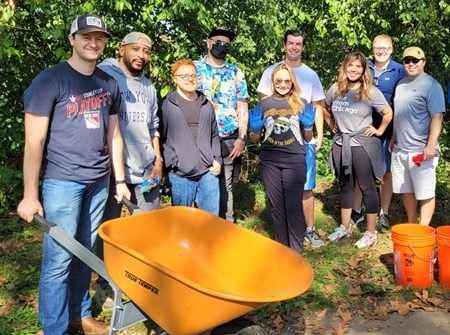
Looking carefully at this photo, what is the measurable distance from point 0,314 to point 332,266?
2.90 m

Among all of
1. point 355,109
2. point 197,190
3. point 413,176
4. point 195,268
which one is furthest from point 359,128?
point 195,268

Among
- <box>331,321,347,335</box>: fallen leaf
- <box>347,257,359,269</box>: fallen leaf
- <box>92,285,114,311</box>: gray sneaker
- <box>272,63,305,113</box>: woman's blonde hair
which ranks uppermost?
<box>272,63,305,113</box>: woman's blonde hair

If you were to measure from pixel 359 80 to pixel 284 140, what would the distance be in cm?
104

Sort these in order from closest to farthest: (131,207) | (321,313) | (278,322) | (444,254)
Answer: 1. (131,207)
2. (278,322)
3. (321,313)
4. (444,254)

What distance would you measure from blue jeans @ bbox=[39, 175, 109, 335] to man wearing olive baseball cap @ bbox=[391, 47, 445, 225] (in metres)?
2.93

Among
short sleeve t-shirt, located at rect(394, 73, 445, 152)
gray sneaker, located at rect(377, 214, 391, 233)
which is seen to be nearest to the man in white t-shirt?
short sleeve t-shirt, located at rect(394, 73, 445, 152)

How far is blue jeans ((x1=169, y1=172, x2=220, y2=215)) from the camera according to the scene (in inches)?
166

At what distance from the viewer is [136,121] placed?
368 cm

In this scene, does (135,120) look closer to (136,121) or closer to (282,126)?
(136,121)

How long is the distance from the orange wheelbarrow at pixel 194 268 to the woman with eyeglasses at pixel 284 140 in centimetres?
151

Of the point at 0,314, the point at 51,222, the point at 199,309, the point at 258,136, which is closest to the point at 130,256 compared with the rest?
the point at 199,309

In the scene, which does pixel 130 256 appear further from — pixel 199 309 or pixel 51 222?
pixel 51 222

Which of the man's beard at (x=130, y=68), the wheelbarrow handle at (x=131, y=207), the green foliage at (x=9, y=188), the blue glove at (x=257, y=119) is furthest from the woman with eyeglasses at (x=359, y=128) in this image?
the green foliage at (x=9, y=188)

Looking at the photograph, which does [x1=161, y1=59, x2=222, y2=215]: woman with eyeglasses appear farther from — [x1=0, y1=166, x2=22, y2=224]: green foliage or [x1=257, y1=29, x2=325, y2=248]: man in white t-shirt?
[x1=0, y1=166, x2=22, y2=224]: green foliage
